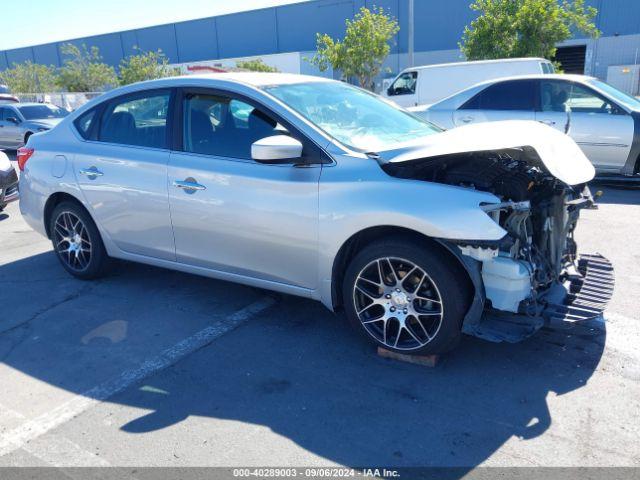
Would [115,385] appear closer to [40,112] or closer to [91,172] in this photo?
[91,172]

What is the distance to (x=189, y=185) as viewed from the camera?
162 inches

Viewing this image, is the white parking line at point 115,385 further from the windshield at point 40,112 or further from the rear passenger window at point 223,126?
the windshield at point 40,112

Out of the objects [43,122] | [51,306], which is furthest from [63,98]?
[51,306]

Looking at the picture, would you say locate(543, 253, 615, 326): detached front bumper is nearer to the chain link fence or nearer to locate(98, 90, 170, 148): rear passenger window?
locate(98, 90, 170, 148): rear passenger window

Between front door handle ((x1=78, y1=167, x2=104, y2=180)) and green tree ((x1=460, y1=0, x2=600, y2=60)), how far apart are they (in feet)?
49.2

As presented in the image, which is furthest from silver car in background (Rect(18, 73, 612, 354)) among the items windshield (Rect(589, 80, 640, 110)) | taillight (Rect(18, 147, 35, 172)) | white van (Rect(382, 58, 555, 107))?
white van (Rect(382, 58, 555, 107))

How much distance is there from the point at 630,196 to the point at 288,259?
6332 millimetres

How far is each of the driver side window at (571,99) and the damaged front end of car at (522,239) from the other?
5.22 metres

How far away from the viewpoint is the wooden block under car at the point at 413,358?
3463 millimetres

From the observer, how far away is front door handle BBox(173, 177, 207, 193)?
408cm

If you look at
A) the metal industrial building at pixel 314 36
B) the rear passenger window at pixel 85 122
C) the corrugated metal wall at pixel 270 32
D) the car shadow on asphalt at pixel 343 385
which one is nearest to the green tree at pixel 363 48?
the metal industrial building at pixel 314 36

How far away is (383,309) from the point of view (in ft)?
11.7

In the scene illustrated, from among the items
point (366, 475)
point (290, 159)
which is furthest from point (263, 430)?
point (290, 159)

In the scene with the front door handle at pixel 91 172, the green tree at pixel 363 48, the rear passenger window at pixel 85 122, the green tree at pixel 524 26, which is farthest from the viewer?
the green tree at pixel 363 48
